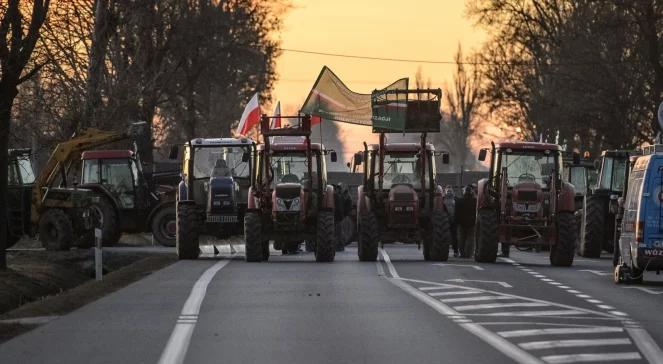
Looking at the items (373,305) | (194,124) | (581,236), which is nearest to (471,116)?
(194,124)

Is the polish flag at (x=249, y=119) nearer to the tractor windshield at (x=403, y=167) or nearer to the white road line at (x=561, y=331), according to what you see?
the tractor windshield at (x=403, y=167)

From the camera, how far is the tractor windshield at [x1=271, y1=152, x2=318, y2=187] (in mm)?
37844

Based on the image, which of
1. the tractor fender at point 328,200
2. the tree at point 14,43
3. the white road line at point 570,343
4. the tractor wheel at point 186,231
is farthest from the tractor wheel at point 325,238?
the white road line at point 570,343

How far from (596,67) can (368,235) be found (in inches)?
1135

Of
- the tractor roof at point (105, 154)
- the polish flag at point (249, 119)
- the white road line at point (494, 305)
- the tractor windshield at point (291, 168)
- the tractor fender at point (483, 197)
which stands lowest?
the white road line at point (494, 305)

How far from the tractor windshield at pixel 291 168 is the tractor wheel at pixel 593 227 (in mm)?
6800

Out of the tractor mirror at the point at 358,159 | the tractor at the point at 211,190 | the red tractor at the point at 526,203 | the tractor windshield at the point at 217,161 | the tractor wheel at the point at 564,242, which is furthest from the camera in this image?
the tractor windshield at the point at 217,161

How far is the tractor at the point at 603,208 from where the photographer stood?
39969 mm

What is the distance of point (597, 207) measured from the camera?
39875 mm

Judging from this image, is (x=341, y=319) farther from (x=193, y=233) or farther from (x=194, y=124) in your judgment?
(x=194, y=124)

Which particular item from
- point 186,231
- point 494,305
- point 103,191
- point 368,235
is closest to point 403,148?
point 368,235

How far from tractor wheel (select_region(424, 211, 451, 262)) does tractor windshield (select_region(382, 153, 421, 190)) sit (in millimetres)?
1351

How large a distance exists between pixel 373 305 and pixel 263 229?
14748 millimetres

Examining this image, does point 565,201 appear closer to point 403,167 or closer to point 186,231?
point 403,167
